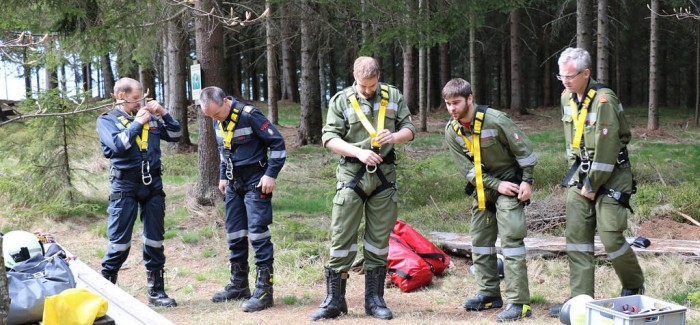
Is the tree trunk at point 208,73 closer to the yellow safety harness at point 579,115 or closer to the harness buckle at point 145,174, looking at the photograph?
the harness buckle at point 145,174

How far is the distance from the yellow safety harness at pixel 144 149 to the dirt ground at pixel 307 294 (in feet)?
4.19

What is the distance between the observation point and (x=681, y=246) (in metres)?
7.01

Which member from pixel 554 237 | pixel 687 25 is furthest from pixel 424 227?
pixel 687 25

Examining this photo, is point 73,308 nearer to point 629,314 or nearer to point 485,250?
point 629,314

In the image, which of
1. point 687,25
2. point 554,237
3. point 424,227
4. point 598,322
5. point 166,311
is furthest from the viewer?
point 687,25

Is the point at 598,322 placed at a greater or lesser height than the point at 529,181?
lesser

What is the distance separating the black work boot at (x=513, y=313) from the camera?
5.47 metres

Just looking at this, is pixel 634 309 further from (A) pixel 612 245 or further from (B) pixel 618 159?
(B) pixel 618 159

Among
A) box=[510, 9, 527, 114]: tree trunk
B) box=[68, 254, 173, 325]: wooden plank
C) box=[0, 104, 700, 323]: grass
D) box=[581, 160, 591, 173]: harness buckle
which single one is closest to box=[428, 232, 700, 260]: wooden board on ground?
box=[0, 104, 700, 323]: grass

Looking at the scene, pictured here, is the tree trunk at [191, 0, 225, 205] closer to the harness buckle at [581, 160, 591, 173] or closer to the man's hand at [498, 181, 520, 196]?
the man's hand at [498, 181, 520, 196]

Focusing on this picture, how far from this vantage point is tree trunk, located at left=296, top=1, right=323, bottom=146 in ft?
48.6

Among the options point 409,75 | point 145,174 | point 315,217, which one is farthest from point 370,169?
point 409,75

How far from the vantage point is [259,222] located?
607 centimetres

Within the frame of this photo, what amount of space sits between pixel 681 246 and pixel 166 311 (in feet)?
17.6
